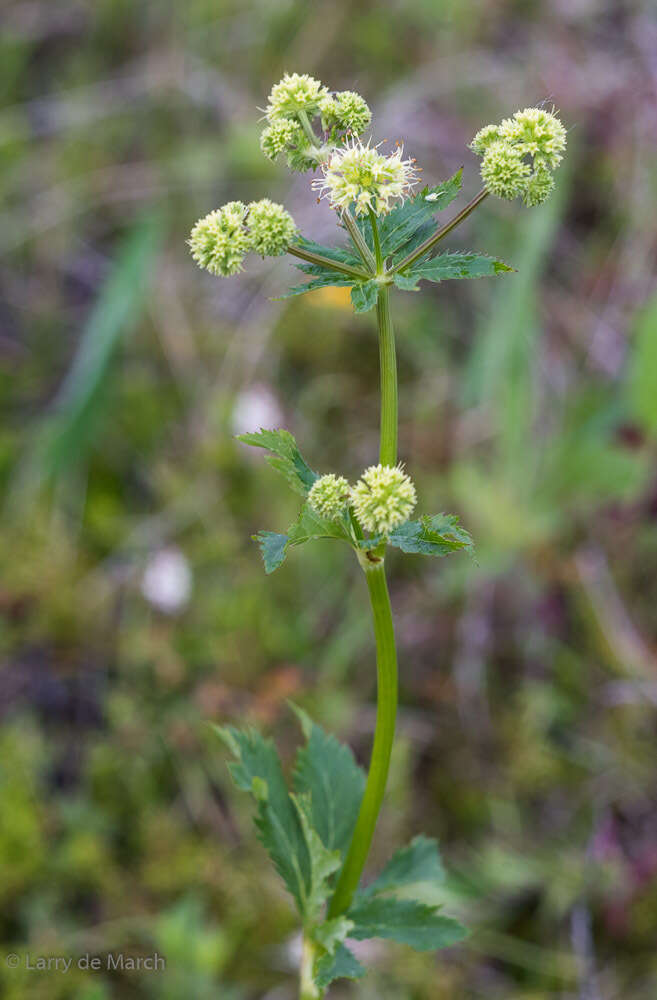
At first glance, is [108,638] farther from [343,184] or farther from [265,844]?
[343,184]

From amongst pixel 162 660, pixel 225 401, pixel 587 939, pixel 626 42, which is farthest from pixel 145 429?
pixel 626 42

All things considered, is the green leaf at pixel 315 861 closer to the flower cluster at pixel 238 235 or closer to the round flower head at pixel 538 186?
the flower cluster at pixel 238 235

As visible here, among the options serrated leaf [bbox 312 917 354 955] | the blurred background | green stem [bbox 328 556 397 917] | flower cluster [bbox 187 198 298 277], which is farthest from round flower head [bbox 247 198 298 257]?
the blurred background

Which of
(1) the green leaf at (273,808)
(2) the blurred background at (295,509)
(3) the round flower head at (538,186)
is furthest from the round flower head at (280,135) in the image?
(2) the blurred background at (295,509)

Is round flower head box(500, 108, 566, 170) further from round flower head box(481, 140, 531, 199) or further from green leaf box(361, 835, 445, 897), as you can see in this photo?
green leaf box(361, 835, 445, 897)

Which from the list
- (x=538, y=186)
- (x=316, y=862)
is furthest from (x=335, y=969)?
(x=538, y=186)
